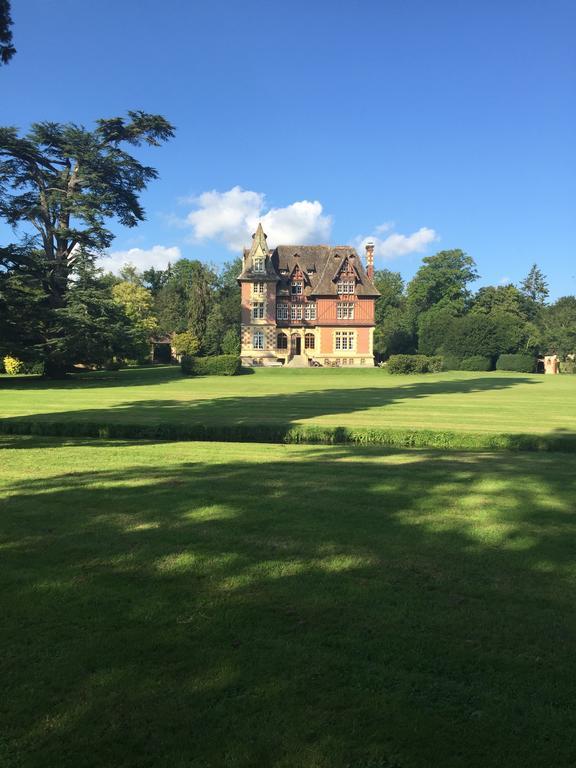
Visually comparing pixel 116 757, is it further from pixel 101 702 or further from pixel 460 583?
pixel 460 583

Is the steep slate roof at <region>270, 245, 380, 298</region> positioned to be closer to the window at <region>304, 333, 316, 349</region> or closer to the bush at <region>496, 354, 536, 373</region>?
the window at <region>304, 333, 316, 349</region>

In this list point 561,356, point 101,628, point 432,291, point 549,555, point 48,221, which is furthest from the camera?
point 432,291

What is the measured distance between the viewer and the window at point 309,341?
2359 inches

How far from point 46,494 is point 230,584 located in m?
3.53

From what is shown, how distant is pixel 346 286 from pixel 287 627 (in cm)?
5690

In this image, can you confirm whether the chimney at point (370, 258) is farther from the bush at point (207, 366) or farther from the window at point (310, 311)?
the bush at point (207, 366)

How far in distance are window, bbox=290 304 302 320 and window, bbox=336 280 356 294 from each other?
4.50 meters

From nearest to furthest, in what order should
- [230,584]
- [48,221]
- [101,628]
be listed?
[101,628]
[230,584]
[48,221]

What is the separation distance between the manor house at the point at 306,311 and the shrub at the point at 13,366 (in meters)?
22.5

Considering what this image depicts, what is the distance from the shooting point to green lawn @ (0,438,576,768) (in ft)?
7.92

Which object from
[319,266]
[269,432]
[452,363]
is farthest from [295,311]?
[269,432]

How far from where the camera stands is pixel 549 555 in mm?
4527

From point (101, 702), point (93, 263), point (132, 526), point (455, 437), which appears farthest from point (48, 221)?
point (101, 702)

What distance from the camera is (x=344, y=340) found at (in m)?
58.9
